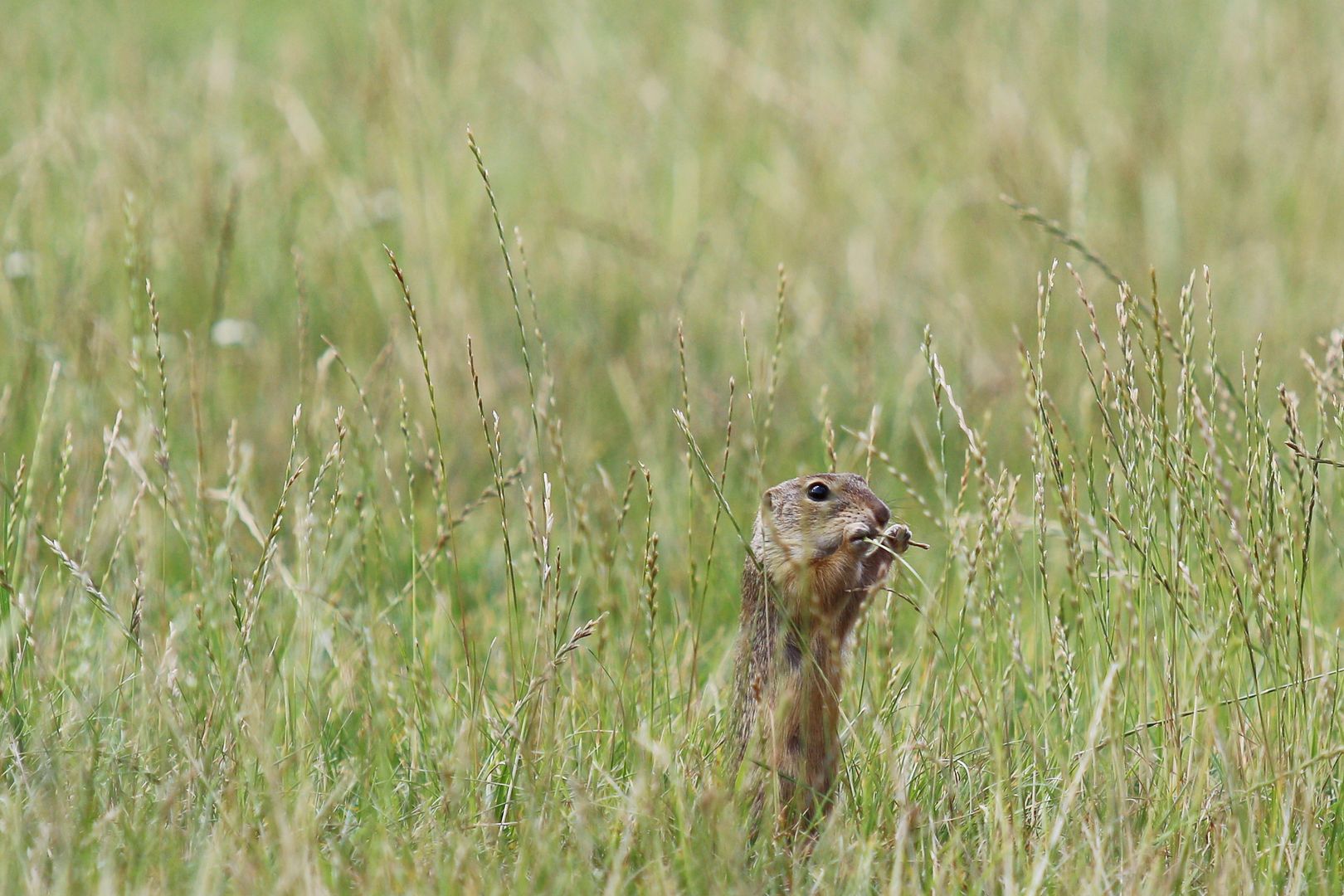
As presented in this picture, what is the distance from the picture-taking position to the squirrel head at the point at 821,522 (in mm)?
2971

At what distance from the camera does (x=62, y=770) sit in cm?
252

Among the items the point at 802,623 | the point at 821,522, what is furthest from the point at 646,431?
the point at 802,623

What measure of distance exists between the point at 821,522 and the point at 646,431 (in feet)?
5.91

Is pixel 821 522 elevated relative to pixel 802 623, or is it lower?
elevated

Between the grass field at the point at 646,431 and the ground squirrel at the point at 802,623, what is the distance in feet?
0.28

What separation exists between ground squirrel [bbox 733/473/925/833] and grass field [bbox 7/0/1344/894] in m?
0.09

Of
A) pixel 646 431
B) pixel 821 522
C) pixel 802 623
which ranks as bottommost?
pixel 646 431

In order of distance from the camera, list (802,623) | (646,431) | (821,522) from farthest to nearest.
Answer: (646,431) < (821,522) < (802,623)

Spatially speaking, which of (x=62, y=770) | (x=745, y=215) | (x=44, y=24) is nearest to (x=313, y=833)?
(x=62, y=770)

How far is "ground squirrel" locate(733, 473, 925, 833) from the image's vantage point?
271cm

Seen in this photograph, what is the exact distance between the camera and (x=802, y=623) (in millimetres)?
2932

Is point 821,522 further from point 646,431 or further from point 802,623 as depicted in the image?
point 646,431

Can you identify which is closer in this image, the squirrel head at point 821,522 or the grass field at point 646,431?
the grass field at point 646,431

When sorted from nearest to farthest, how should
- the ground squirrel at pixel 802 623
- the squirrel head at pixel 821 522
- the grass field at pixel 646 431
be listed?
the grass field at pixel 646 431 < the ground squirrel at pixel 802 623 < the squirrel head at pixel 821 522
